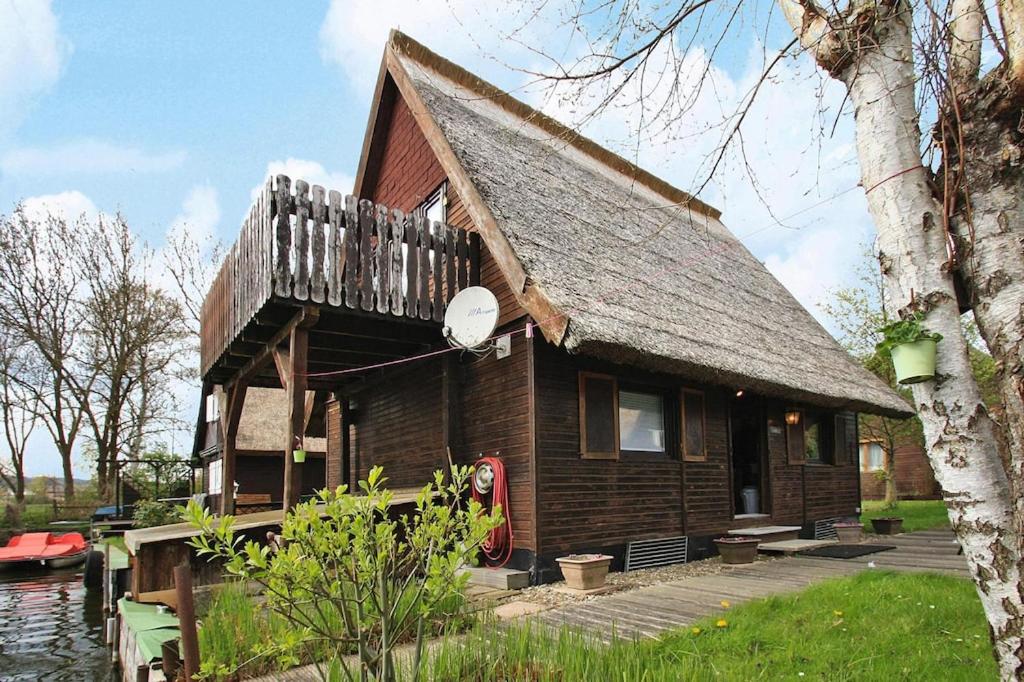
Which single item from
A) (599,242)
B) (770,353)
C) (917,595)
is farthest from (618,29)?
(770,353)

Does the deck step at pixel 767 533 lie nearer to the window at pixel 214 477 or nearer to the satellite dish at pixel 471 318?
the satellite dish at pixel 471 318

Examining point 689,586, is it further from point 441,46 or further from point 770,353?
point 441,46

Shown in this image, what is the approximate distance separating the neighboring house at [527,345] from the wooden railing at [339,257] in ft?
0.08

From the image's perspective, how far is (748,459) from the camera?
44.5ft

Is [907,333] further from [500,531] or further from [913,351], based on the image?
[500,531]

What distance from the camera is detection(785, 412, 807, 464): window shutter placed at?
1159 cm

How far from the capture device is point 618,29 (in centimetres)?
405

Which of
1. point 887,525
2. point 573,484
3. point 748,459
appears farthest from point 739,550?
point 748,459

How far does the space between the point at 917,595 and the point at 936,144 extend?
380 cm

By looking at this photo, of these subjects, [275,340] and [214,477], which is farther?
[214,477]

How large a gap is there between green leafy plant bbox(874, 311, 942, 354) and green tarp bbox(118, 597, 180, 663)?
199 inches

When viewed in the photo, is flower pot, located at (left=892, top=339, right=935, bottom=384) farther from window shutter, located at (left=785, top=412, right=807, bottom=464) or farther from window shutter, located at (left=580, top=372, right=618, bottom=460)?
window shutter, located at (left=785, top=412, right=807, bottom=464)

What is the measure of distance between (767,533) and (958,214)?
7309mm

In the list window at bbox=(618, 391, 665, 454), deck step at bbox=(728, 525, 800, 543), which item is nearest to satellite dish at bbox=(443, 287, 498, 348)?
window at bbox=(618, 391, 665, 454)
